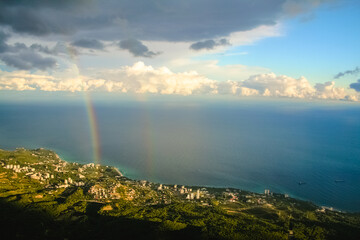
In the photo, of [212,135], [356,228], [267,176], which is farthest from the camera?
[212,135]

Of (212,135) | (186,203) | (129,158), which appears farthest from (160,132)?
(186,203)

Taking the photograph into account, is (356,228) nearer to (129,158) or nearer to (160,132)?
(129,158)

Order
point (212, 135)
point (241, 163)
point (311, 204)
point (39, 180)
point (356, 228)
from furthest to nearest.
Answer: point (212, 135) < point (241, 163) < point (39, 180) < point (311, 204) < point (356, 228)

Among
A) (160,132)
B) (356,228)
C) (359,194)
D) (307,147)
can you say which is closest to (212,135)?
(160,132)

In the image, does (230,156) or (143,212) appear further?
(230,156)

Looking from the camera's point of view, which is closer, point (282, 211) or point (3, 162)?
point (282, 211)

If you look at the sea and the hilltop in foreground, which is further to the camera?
the sea

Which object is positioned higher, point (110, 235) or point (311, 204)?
point (110, 235)

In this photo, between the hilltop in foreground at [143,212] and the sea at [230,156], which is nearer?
the hilltop in foreground at [143,212]
